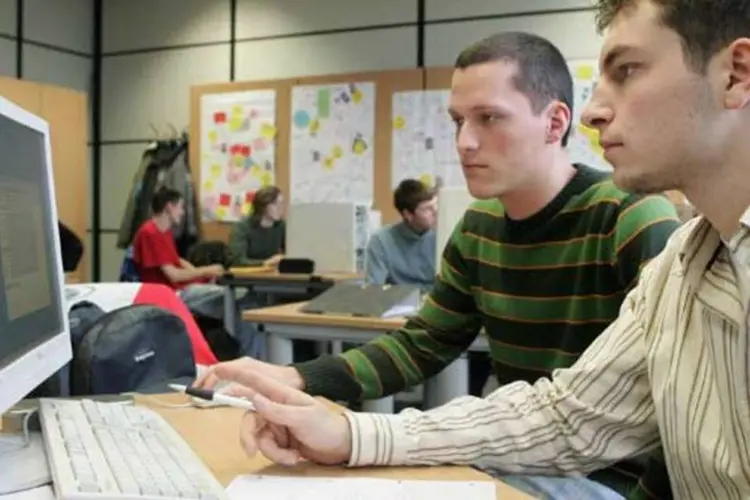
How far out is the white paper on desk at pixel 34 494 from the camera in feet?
3.00

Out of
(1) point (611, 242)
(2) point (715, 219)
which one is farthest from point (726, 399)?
(1) point (611, 242)

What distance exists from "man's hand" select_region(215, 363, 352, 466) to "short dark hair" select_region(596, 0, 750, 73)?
23.4 inches

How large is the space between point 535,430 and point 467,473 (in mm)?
130

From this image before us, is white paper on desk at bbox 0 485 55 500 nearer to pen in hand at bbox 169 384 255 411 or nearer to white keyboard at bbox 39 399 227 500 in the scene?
white keyboard at bbox 39 399 227 500

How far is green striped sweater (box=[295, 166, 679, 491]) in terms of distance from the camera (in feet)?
4.88

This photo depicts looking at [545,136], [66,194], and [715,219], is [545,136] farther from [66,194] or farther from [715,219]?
[66,194]

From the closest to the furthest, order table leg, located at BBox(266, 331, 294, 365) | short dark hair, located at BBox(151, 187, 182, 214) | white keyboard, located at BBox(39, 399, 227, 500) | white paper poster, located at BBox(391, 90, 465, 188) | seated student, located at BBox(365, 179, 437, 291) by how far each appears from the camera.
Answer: white keyboard, located at BBox(39, 399, 227, 500) < table leg, located at BBox(266, 331, 294, 365) < seated student, located at BBox(365, 179, 437, 291) < short dark hair, located at BBox(151, 187, 182, 214) < white paper poster, located at BBox(391, 90, 465, 188)

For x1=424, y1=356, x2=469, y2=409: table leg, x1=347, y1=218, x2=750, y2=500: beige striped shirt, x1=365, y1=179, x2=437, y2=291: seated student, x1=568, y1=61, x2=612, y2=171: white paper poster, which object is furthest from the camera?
x1=568, y1=61, x2=612, y2=171: white paper poster

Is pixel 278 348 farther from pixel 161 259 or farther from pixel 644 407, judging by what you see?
pixel 161 259

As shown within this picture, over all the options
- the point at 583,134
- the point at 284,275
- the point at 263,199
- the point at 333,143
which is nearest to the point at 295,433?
the point at 284,275

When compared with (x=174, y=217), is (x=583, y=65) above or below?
above

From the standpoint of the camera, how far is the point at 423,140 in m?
6.15

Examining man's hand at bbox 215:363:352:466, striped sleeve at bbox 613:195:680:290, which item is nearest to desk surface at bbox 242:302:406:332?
striped sleeve at bbox 613:195:680:290

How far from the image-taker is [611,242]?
152cm
